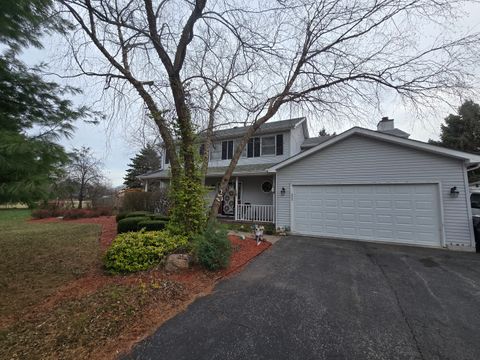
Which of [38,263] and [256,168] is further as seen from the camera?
[256,168]

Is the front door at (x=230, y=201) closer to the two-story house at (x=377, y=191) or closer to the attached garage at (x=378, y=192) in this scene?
the two-story house at (x=377, y=191)

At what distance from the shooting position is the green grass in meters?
3.84

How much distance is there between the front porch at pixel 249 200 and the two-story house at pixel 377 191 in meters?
1.68

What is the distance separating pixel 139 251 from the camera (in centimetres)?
490

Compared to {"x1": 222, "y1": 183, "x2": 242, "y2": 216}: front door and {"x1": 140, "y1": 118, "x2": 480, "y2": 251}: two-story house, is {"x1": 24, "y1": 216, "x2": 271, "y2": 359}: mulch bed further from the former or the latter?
{"x1": 222, "y1": 183, "x2": 242, "y2": 216}: front door

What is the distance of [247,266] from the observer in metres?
5.59

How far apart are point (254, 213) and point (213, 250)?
283 inches

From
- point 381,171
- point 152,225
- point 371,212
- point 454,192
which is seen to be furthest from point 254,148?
point 454,192

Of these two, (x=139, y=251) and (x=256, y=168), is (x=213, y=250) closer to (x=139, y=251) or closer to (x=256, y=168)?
(x=139, y=251)

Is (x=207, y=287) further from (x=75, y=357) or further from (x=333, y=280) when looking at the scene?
(x=333, y=280)

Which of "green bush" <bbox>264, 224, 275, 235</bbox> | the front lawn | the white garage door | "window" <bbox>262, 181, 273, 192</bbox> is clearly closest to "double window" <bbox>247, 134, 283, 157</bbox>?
"window" <bbox>262, 181, 273, 192</bbox>

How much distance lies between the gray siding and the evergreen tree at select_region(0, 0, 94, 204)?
8.09 metres

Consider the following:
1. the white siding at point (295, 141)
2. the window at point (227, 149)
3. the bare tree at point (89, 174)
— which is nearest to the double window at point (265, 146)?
the white siding at point (295, 141)

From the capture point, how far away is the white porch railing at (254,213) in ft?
38.5
